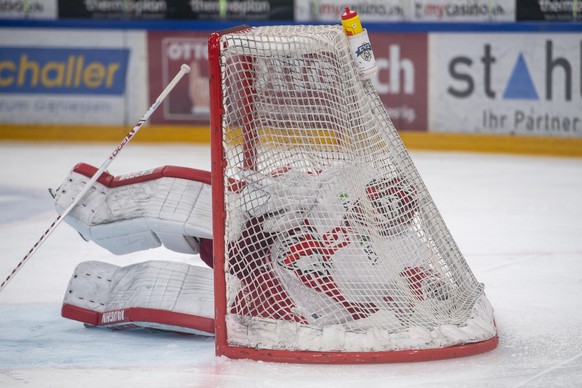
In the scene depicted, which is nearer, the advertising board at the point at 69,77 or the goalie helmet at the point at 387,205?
the goalie helmet at the point at 387,205

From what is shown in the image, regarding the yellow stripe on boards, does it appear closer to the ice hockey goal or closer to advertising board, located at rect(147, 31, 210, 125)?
advertising board, located at rect(147, 31, 210, 125)

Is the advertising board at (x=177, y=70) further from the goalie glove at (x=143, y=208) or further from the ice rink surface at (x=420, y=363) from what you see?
the goalie glove at (x=143, y=208)

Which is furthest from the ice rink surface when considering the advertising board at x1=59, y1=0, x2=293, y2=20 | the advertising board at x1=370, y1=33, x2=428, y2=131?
the advertising board at x1=59, y1=0, x2=293, y2=20

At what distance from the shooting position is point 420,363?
3.83 meters

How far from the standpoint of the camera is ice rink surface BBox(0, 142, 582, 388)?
3705mm

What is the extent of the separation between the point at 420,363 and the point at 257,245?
688 mm

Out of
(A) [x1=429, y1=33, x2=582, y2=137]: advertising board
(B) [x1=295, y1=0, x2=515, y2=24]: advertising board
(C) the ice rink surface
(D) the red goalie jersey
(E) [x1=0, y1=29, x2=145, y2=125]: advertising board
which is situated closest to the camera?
(C) the ice rink surface

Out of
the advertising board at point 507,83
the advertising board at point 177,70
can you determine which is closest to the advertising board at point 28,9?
the advertising board at point 177,70

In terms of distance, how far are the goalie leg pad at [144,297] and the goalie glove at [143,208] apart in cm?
10

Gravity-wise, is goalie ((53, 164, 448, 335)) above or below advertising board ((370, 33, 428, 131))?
above

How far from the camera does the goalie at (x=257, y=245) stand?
13.0 feet

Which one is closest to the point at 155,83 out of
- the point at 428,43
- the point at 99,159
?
the point at 99,159

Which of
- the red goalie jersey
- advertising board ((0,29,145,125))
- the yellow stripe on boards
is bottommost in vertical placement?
the yellow stripe on boards

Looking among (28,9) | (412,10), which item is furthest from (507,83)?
(28,9)
